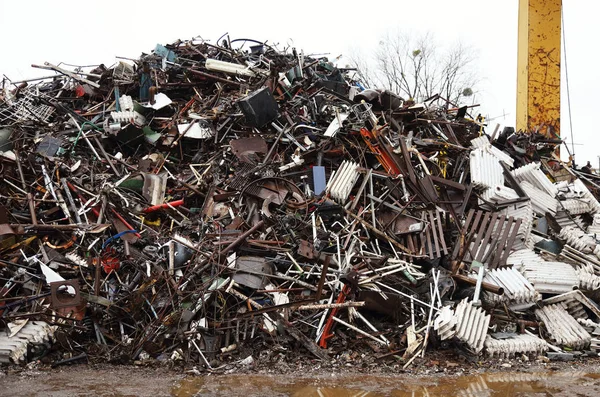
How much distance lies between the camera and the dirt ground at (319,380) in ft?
15.8

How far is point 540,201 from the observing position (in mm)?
8109

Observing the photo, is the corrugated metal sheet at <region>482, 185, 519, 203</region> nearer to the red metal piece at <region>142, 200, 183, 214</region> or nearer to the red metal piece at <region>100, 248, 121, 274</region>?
the red metal piece at <region>142, 200, 183, 214</region>

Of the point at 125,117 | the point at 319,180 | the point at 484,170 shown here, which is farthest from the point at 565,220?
the point at 125,117

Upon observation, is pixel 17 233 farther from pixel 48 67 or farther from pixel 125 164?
pixel 48 67

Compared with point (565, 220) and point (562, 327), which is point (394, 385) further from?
point (565, 220)

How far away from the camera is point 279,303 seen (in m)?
6.00

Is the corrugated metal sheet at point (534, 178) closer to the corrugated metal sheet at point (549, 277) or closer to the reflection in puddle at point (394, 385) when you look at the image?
the corrugated metal sheet at point (549, 277)

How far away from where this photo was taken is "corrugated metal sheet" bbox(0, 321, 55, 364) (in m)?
5.49

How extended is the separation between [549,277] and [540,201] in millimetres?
1900

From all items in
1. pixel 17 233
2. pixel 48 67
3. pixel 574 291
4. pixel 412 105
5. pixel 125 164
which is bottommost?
pixel 574 291

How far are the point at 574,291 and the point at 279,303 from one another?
370 centimetres

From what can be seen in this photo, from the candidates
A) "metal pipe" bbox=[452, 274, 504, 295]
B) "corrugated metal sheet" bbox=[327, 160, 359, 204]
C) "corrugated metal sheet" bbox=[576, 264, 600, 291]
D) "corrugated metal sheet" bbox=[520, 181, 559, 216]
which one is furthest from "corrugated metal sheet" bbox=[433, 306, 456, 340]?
"corrugated metal sheet" bbox=[520, 181, 559, 216]

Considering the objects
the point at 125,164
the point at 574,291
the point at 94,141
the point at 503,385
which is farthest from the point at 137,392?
the point at 574,291

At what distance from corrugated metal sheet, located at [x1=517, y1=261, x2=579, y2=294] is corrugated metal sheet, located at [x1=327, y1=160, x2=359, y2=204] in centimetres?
239
